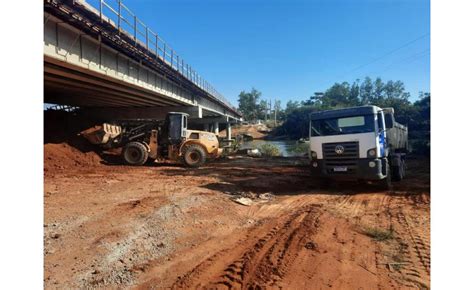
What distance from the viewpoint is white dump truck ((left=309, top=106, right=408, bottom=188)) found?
26.7 feet

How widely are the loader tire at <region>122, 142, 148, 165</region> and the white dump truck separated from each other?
30.5 ft

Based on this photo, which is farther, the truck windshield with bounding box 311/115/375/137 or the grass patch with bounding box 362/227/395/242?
the truck windshield with bounding box 311/115/375/137

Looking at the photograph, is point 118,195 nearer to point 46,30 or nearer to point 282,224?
point 282,224

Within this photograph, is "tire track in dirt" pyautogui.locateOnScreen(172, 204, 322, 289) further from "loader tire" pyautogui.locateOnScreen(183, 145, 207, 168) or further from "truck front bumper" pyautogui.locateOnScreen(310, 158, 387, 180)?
"loader tire" pyautogui.locateOnScreen(183, 145, 207, 168)

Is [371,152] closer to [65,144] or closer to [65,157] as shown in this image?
[65,157]

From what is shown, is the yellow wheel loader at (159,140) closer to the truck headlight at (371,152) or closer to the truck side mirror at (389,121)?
the truck headlight at (371,152)

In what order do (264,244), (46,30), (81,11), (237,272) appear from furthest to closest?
(81,11) → (46,30) → (264,244) → (237,272)

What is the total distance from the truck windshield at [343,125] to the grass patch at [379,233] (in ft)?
12.9

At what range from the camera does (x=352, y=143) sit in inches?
329

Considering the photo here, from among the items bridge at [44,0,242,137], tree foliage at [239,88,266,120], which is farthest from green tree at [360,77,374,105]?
bridge at [44,0,242,137]

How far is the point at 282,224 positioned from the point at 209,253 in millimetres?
1911

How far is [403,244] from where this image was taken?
14.7 feet
